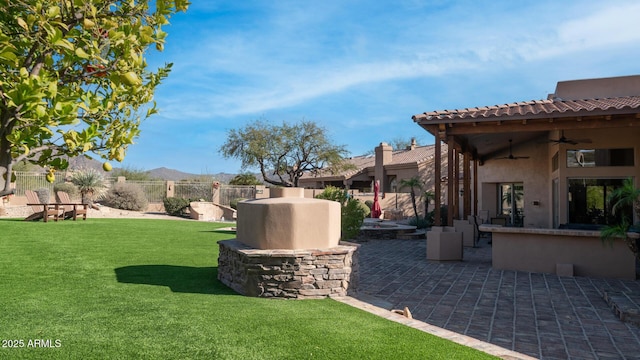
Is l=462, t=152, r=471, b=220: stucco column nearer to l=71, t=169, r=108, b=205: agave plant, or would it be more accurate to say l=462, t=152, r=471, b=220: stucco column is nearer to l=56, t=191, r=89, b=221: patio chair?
l=56, t=191, r=89, b=221: patio chair

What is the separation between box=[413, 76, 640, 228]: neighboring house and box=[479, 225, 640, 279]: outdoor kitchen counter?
1074 millimetres

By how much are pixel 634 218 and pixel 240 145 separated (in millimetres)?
35272

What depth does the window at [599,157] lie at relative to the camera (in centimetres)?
1220

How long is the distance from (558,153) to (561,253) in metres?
4.63

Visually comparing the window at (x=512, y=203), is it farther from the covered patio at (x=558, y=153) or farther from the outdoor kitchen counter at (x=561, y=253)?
the outdoor kitchen counter at (x=561, y=253)

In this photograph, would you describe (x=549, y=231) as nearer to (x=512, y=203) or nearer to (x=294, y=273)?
(x=294, y=273)

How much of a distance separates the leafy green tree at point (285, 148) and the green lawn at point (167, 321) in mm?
33747

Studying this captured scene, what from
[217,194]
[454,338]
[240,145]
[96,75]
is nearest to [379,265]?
[454,338]

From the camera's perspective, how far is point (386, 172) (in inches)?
1544

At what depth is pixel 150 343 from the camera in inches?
170

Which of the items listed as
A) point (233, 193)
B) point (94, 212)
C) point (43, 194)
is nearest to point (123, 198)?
point (94, 212)

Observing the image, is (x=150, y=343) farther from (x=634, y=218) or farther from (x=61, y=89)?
(x=634, y=218)

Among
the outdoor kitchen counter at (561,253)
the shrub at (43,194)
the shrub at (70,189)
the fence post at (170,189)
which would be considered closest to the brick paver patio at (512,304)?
the outdoor kitchen counter at (561,253)

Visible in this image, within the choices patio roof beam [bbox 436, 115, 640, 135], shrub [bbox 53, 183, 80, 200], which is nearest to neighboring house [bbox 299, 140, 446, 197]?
patio roof beam [bbox 436, 115, 640, 135]
